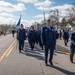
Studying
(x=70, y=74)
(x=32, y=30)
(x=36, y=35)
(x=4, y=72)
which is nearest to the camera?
(x=70, y=74)

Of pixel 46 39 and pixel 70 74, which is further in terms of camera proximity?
pixel 46 39

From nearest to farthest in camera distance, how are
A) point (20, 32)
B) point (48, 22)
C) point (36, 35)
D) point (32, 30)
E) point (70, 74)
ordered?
point (70, 74)
point (48, 22)
point (20, 32)
point (32, 30)
point (36, 35)

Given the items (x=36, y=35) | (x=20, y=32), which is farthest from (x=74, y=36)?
(x=36, y=35)

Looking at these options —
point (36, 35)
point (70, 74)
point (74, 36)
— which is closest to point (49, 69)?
point (70, 74)

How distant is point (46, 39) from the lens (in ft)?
33.0

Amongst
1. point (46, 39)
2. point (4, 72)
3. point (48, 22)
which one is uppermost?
point (48, 22)

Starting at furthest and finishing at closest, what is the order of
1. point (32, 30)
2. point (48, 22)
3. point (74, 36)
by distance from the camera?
point (32, 30), point (74, 36), point (48, 22)

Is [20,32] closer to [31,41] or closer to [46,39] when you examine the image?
[31,41]

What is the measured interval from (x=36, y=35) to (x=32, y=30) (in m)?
1.60

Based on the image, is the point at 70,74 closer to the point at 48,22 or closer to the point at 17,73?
the point at 17,73

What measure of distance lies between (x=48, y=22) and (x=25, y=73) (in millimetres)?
2430

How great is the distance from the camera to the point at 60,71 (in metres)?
8.80

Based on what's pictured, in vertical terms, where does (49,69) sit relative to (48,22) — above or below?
below

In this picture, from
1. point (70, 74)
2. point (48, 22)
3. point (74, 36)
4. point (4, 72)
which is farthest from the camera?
point (74, 36)
